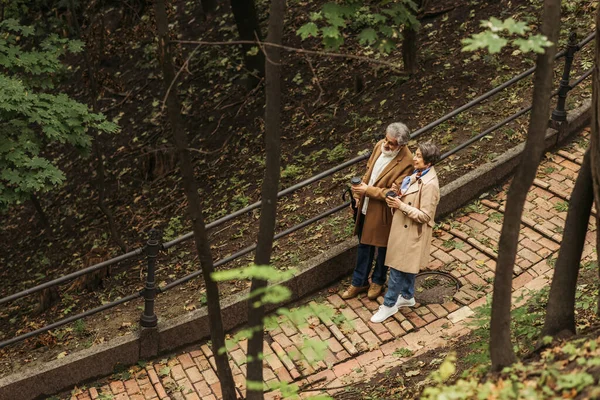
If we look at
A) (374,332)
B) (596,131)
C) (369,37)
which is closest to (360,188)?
(374,332)

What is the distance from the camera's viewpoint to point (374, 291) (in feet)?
25.7

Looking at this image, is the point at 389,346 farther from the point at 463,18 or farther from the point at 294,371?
the point at 463,18

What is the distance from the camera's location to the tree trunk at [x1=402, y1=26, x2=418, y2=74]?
1180 centimetres

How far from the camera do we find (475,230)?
848 cm

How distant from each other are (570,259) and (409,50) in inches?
279

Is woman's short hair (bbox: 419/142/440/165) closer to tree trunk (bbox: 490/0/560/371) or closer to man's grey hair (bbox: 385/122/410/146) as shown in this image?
man's grey hair (bbox: 385/122/410/146)

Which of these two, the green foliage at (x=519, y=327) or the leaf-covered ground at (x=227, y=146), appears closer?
the green foliage at (x=519, y=327)

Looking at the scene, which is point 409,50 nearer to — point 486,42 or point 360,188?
point 360,188

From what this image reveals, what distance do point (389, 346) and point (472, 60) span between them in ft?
21.5

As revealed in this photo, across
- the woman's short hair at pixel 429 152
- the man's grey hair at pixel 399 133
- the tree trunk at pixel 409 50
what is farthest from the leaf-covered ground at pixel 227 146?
the woman's short hair at pixel 429 152

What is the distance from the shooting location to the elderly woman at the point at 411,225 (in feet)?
22.6

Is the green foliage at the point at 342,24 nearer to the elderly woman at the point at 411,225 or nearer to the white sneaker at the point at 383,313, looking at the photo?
the elderly woman at the point at 411,225

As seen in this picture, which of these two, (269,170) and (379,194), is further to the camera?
(379,194)

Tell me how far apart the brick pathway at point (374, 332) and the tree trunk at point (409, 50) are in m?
4.32
